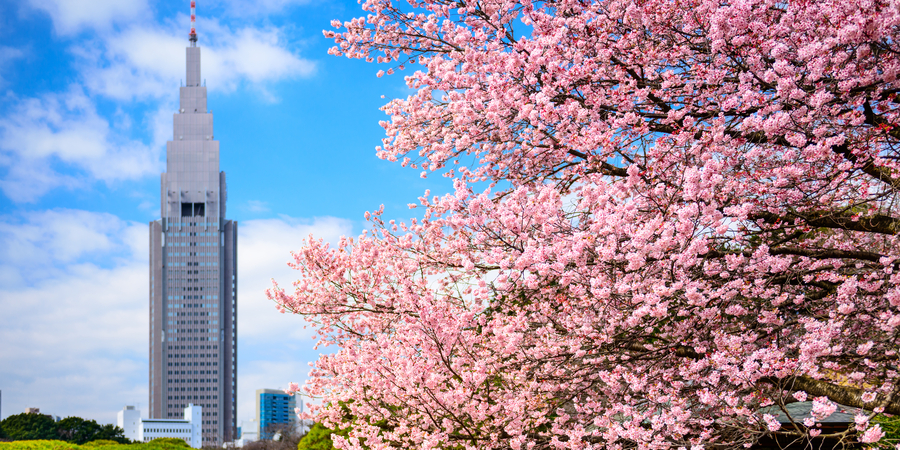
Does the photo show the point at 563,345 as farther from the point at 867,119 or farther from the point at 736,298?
the point at 867,119

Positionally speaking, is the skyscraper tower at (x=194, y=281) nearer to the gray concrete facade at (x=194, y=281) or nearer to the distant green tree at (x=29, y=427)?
the gray concrete facade at (x=194, y=281)

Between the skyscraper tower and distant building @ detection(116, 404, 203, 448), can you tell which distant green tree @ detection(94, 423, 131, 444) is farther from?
the skyscraper tower

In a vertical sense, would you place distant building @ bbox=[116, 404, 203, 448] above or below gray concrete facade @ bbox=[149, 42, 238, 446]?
below

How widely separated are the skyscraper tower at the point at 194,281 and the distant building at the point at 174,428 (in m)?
2.29

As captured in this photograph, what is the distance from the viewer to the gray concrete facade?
9094cm

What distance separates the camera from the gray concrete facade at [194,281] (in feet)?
298

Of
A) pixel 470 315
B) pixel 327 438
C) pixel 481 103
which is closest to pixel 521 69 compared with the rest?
pixel 481 103

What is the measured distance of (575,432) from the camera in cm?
528

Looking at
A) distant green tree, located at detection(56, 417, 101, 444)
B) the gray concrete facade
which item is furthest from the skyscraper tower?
distant green tree, located at detection(56, 417, 101, 444)

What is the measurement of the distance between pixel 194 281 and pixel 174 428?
20.6m

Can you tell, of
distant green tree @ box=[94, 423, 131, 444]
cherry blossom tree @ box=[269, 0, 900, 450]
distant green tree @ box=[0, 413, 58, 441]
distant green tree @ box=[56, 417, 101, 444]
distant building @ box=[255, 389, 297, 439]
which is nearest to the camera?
cherry blossom tree @ box=[269, 0, 900, 450]

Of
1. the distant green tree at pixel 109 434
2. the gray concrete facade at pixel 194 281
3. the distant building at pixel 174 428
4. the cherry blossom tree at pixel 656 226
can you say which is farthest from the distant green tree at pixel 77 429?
the cherry blossom tree at pixel 656 226

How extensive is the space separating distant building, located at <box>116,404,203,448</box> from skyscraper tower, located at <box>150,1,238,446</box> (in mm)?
2292

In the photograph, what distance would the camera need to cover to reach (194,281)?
94.5 m
